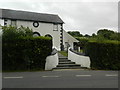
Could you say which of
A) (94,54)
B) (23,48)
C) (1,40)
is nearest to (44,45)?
(23,48)

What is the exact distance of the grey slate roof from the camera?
108 ft

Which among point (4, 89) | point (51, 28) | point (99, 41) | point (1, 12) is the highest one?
point (1, 12)

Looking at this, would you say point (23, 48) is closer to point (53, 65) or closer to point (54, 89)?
point (53, 65)

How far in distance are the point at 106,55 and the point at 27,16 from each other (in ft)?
73.9

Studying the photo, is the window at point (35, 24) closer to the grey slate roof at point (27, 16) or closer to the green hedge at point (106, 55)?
the grey slate roof at point (27, 16)

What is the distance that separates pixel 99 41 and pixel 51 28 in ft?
65.6

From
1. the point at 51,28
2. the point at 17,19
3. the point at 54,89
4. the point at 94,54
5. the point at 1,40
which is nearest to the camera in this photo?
the point at 54,89

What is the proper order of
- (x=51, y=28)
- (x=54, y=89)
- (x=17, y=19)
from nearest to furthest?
(x=54, y=89)
(x=17, y=19)
(x=51, y=28)

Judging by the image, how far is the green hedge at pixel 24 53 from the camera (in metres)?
14.3

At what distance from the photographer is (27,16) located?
3494cm

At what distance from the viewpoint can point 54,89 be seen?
748cm

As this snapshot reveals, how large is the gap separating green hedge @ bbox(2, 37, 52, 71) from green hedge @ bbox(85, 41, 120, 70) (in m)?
4.31

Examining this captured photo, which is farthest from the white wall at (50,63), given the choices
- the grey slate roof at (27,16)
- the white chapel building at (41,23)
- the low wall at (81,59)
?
the grey slate roof at (27,16)

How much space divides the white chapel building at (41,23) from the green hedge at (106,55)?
1911cm
